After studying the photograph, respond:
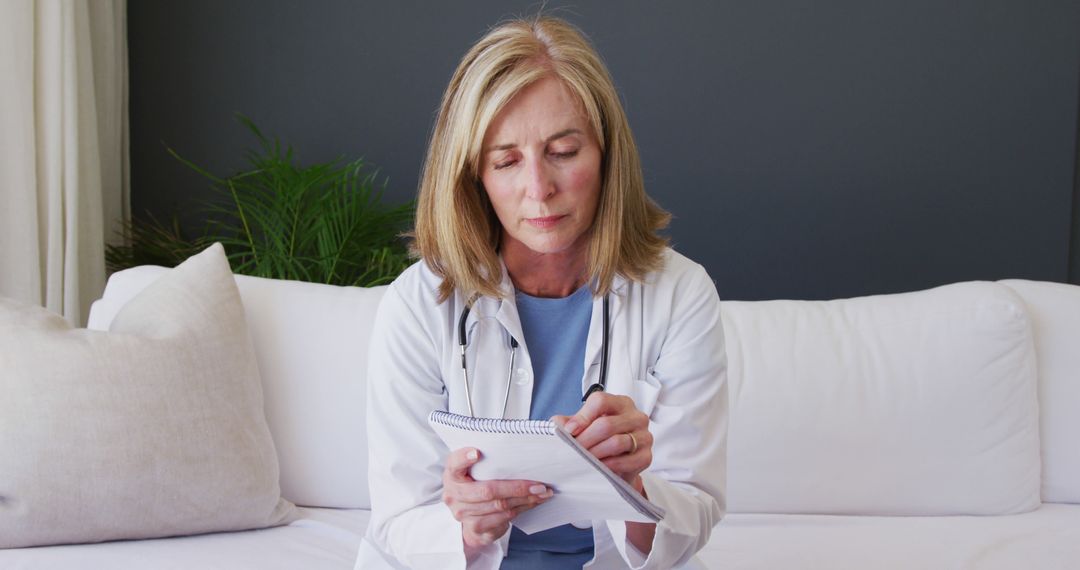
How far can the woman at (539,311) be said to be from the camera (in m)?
1.64

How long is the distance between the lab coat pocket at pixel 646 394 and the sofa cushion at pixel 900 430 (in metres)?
0.79

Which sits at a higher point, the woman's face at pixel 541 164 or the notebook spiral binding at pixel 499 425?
the woman's face at pixel 541 164

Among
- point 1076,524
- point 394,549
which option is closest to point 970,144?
point 1076,524

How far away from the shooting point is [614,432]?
137 cm

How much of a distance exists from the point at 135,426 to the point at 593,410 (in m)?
1.15

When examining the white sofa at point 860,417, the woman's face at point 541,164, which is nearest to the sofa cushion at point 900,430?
the white sofa at point 860,417

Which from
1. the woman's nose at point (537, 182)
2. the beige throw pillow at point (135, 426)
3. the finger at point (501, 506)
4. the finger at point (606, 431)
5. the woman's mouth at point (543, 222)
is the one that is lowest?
the beige throw pillow at point (135, 426)

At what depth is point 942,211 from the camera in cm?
343

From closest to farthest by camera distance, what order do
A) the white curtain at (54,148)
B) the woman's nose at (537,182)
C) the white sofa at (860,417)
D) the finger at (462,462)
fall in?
1. the finger at (462,462)
2. the woman's nose at (537,182)
3. the white sofa at (860,417)
4. the white curtain at (54,148)

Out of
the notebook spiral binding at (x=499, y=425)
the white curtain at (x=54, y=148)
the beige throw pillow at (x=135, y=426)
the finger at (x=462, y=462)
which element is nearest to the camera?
the notebook spiral binding at (x=499, y=425)

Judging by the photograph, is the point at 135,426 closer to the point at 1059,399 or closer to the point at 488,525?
the point at 488,525

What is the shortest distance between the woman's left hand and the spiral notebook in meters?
0.05

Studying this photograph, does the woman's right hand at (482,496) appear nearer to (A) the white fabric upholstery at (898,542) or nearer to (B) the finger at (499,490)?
(B) the finger at (499,490)

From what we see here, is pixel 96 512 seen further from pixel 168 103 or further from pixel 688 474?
pixel 168 103
